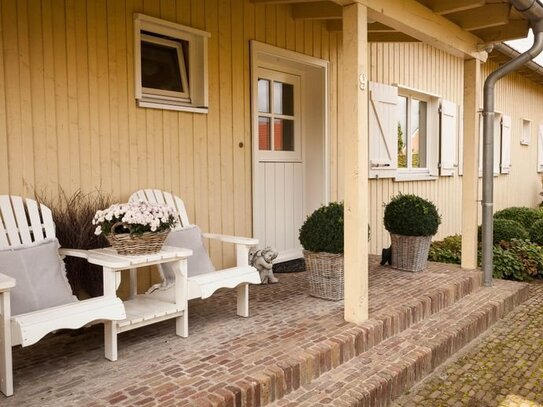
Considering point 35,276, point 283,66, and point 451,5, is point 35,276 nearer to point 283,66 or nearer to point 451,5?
point 283,66

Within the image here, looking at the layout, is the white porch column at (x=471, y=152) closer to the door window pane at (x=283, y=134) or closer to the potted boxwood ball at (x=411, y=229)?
the potted boxwood ball at (x=411, y=229)

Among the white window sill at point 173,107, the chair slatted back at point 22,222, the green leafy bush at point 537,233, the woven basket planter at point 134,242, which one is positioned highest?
the white window sill at point 173,107

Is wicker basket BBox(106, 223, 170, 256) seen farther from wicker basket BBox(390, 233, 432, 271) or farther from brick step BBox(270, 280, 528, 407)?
wicker basket BBox(390, 233, 432, 271)

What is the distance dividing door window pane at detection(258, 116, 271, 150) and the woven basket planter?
2062 mm

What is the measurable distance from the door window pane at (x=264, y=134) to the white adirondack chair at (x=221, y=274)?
1291mm

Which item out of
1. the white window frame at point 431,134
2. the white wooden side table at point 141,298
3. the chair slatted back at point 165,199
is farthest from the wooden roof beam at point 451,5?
the white window frame at point 431,134

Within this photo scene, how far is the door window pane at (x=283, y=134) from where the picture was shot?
495 centimetres

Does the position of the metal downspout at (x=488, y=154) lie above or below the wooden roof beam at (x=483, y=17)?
below

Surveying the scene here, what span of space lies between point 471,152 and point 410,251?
1.10 metres

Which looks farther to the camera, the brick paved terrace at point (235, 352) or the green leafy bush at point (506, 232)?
the green leafy bush at point (506, 232)

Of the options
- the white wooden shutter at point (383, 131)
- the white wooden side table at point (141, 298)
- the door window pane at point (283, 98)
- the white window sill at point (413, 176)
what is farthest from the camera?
the white window sill at point (413, 176)

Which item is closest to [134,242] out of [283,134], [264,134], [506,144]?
[264,134]

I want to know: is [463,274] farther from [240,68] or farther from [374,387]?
[240,68]

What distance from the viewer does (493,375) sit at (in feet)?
10.9
